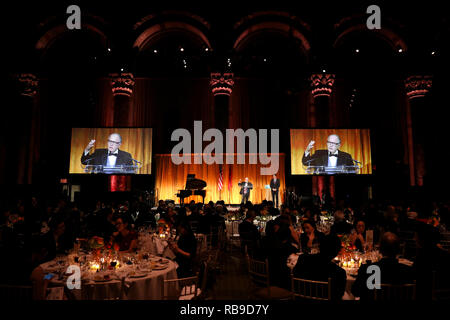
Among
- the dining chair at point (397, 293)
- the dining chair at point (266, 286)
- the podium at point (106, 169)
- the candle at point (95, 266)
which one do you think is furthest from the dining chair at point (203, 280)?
the podium at point (106, 169)

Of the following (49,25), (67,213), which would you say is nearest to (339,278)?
(67,213)

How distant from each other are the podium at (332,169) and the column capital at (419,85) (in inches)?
170

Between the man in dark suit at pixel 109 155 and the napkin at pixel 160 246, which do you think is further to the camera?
the man in dark suit at pixel 109 155

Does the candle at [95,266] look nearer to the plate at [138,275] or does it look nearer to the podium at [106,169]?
the plate at [138,275]

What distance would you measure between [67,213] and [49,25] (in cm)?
1164

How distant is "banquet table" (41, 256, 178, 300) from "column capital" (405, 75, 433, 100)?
47.8ft

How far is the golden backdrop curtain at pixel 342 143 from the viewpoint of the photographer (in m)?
14.3

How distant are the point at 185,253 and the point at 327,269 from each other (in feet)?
7.65

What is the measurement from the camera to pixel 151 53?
15.6 m

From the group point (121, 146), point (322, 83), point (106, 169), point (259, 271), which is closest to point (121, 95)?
point (121, 146)

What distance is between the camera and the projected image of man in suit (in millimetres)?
14167

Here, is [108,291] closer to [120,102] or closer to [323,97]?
[120,102]
